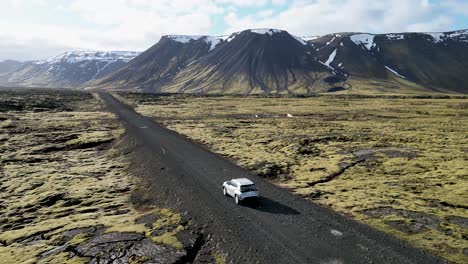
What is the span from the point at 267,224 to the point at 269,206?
4250 millimetres

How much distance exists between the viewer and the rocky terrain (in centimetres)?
2400

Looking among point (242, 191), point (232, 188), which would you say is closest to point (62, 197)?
point (232, 188)

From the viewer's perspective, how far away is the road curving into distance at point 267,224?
2309 centimetres

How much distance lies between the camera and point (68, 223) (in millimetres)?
29500

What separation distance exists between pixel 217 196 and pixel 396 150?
36.1 metres

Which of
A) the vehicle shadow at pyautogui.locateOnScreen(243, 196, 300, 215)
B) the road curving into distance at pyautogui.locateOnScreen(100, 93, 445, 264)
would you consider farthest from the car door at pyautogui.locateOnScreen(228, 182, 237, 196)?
the vehicle shadow at pyautogui.locateOnScreen(243, 196, 300, 215)

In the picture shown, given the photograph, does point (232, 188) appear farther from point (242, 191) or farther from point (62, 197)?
point (62, 197)

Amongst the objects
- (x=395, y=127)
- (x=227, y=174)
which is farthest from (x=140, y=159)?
(x=395, y=127)

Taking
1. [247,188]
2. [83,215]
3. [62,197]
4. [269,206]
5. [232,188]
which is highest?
[247,188]

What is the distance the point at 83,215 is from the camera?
3141cm

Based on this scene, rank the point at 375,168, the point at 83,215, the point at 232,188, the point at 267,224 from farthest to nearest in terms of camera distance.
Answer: the point at 375,168 < the point at 232,188 < the point at 83,215 < the point at 267,224

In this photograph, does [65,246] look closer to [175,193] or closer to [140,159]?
[175,193]

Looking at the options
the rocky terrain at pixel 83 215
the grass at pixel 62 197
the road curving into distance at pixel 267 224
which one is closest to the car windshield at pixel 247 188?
the road curving into distance at pixel 267 224

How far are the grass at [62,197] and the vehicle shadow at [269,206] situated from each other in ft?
23.5
